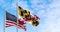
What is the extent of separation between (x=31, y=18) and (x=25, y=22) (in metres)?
1.70

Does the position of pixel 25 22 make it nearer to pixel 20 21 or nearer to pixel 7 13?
pixel 20 21

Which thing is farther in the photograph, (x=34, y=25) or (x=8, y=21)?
(x=34, y=25)

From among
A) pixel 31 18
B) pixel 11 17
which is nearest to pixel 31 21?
pixel 31 18

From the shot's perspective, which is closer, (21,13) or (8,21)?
(8,21)

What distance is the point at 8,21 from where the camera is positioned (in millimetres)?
37875

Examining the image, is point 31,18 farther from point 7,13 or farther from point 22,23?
point 7,13

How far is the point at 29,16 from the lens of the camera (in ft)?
136

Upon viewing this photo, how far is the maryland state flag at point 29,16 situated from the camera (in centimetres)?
4097

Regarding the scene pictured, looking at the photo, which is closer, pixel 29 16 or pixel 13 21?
pixel 13 21

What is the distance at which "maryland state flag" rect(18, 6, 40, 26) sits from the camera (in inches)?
1613

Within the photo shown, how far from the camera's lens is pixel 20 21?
40.3 m

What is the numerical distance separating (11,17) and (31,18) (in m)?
4.28

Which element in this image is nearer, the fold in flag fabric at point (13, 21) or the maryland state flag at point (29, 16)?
the fold in flag fabric at point (13, 21)

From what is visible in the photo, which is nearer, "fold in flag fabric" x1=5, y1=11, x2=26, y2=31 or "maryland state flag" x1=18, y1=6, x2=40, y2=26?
"fold in flag fabric" x1=5, y1=11, x2=26, y2=31
